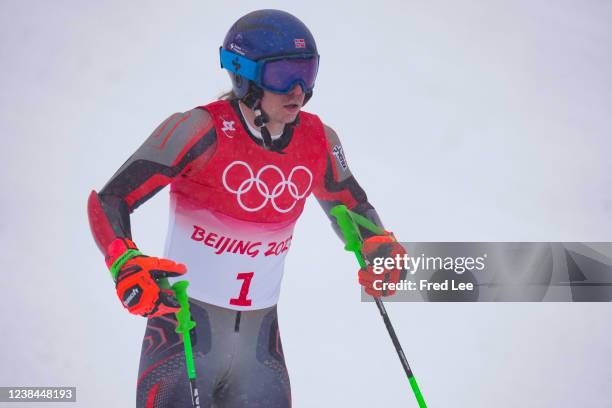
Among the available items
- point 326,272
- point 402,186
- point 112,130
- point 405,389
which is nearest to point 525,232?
point 402,186

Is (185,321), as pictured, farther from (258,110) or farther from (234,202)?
(258,110)

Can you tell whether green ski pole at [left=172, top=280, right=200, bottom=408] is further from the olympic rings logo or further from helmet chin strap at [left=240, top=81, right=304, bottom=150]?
helmet chin strap at [left=240, top=81, right=304, bottom=150]

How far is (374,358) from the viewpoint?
5457 millimetres

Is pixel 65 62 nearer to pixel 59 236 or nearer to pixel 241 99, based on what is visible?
pixel 59 236

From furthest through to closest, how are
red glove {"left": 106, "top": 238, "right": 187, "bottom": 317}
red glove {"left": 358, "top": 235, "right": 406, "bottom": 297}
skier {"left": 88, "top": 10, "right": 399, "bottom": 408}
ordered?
red glove {"left": 358, "top": 235, "right": 406, "bottom": 297}
skier {"left": 88, "top": 10, "right": 399, "bottom": 408}
red glove {"left": 106, "top": 238, "right": 187, "bottom": 317}

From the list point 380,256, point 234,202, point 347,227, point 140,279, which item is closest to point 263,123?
point 234,202

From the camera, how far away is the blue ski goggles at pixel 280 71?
130 inches

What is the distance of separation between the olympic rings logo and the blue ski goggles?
0.35 m

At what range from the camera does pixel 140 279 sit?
9.30 feet

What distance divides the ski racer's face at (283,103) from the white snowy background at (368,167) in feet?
7.55

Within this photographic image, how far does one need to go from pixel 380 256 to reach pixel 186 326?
1.03m

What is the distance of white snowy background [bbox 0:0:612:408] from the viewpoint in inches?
209

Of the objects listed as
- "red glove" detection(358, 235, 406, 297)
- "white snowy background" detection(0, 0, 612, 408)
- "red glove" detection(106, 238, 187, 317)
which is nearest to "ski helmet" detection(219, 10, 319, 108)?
"red glove" detection(358, 235, 406, 297)

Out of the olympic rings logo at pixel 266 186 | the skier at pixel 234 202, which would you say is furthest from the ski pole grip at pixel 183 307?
the olympic rings logo at pixel 266 186
